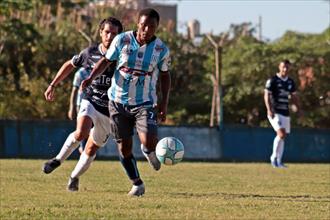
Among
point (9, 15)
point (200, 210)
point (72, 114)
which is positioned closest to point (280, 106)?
point (72, 114)

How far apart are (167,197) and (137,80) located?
1.34 metres

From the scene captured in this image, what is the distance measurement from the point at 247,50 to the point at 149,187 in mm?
24915

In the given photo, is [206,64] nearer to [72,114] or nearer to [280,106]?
[280,106]

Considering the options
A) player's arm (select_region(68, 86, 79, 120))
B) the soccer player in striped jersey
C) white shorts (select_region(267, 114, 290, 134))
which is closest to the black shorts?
the soccer player in striped jersey

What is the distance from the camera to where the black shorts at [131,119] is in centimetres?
1022

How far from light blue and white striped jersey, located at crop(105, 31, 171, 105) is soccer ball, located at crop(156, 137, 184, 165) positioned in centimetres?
77

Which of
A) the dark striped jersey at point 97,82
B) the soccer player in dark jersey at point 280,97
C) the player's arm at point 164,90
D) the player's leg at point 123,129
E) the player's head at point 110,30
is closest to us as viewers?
the player's leg at point 123,129

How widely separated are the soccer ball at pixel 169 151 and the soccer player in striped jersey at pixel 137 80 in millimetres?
410

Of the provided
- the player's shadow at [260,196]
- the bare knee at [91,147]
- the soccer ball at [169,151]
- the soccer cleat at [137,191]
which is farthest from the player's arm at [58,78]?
the player's shadow at [260,196]

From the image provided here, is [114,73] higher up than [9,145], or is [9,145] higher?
[114,73]

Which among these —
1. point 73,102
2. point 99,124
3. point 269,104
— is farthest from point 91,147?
point 269,104

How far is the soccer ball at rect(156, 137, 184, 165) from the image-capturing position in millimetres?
10891

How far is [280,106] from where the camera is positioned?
19656mm

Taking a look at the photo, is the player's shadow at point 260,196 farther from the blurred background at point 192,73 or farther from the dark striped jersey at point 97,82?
the blurred background at point 192,73
